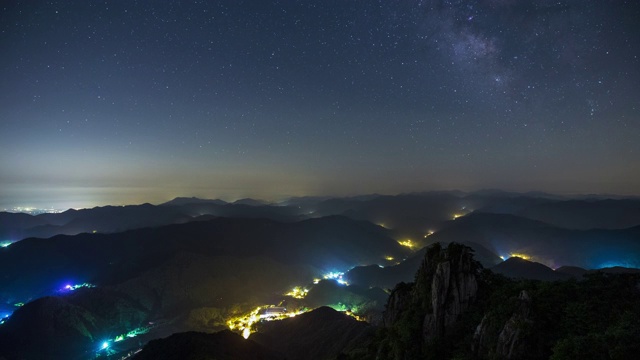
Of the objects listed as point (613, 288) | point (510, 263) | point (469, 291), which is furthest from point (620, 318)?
point (510, 263)

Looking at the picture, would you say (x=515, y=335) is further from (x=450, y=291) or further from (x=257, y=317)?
(x=257, y=317)

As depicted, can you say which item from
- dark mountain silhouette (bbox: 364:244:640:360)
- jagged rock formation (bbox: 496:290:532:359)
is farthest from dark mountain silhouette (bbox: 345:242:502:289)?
jagged rock formation (bbox: 496:290:532:359)

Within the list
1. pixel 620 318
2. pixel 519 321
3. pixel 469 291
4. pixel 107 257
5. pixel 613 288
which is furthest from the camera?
pixel 107 257

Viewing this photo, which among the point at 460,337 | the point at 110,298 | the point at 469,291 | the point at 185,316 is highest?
the point at 469,291

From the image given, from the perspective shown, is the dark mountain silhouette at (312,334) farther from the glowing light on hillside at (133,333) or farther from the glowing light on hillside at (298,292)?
the glowing light on hillside at (133,333)

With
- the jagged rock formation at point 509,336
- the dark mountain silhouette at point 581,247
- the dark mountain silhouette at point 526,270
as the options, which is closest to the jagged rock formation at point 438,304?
the jagged rock formation at point 509,336

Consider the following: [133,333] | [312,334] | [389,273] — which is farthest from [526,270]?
[133,333]

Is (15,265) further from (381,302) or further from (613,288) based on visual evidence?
(613,288)
